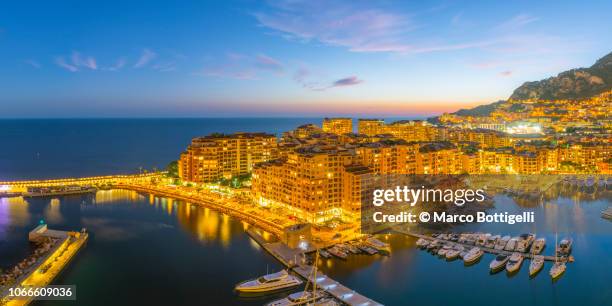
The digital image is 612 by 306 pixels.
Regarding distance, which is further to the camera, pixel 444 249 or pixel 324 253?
pixel 444 249

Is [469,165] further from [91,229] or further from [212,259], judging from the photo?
[91,229]

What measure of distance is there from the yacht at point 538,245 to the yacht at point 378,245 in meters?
6.94

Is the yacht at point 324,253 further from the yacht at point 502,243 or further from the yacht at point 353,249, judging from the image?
the yacht at point 502,243

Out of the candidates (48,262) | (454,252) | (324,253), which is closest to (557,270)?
(454,252)

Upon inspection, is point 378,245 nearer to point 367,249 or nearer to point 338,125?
point 367,249

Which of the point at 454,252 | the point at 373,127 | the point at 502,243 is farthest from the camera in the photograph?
the point at 373,127

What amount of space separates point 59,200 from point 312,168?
853 inches

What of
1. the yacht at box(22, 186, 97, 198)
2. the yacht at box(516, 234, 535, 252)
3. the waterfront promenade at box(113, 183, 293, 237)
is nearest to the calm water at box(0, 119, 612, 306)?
the waterfront promenade at box(113, 183, 293, 237)

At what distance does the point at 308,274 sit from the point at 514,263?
919cm

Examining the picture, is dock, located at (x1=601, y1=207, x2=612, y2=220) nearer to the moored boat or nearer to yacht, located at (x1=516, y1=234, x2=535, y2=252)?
yacht, located at (x1=516, y1=234, x2=535, y2=252)

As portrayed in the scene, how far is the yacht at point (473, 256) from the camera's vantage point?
742 inches

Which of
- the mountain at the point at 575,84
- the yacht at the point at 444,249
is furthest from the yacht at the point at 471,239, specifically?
the mountain at the point at 575,84

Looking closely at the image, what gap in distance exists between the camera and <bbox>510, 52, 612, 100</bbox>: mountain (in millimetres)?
90844

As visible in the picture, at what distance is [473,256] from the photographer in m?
19.1
